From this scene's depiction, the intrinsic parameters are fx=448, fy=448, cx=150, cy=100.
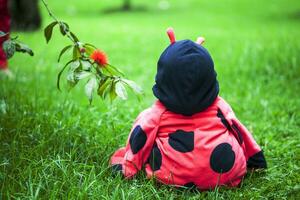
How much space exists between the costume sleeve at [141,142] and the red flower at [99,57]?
39 cm

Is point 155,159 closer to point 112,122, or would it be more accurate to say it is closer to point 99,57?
point 99,57

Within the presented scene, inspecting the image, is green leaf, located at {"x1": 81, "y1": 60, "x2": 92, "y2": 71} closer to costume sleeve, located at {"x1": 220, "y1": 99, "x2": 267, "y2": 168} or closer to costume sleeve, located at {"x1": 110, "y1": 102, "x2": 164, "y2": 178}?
costume sleeve, located at {"x1": 110, "y1": 102, "x2": 164, "y2": 178}

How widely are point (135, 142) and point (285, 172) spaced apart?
3.23ft

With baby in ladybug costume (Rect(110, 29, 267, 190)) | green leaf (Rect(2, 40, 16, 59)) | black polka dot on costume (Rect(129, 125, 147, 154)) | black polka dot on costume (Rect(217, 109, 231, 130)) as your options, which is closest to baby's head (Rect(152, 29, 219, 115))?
baby in ladybug costume (Rect(110, 29, 267, 190))

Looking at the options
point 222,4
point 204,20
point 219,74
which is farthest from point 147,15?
point 219,74

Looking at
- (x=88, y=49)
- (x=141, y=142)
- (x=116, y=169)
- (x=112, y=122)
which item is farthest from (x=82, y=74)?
(x=112, y=122)

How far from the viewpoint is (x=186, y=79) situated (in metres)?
2.36

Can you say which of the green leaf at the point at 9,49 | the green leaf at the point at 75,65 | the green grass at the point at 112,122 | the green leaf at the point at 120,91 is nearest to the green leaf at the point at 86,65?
the green leaf at the point at 75,65

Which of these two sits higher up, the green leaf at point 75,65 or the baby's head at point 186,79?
the green leaf at point 75,65

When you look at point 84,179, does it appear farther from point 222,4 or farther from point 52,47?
point 222,4

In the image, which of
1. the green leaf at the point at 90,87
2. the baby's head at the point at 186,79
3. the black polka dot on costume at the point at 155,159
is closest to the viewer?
the green leaf at the point at 90,87

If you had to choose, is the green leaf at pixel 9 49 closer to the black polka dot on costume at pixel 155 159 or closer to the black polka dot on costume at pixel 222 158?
the black polka dot on costume at pixel 155 159

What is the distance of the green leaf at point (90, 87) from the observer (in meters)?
2.22

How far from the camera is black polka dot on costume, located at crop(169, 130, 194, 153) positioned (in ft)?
7.95
